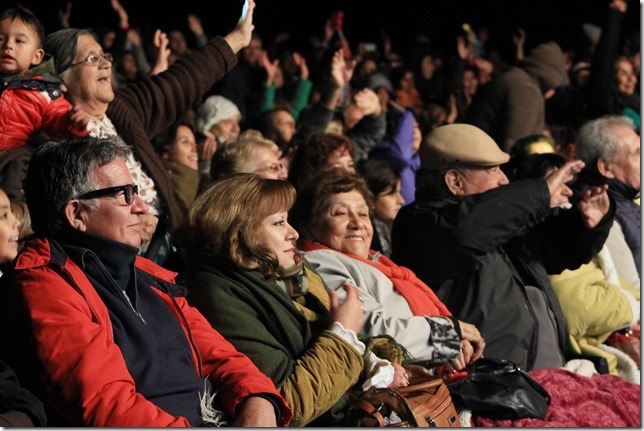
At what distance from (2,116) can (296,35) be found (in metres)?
7.39

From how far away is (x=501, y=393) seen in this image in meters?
4.43

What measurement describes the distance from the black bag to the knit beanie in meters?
3.62

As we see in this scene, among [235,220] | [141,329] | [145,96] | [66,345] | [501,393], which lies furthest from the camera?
[145,96]

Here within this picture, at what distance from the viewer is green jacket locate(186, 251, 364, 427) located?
3812 mm

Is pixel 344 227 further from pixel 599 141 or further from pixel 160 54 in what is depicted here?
pixel 599 141

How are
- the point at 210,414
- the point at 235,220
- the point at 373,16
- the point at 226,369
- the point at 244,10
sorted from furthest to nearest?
1. the point at 373,16
2. the point at 244,10
3. the point at 235,220
4. the point at 226,369
5. the point at 210,414

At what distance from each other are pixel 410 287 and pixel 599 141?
2.02 meters

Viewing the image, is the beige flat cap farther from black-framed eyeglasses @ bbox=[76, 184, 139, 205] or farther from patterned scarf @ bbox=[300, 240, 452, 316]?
black-framed eyeglasses @ bbox=[76, 184, 139, 205]

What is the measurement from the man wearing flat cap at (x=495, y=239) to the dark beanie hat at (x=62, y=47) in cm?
158

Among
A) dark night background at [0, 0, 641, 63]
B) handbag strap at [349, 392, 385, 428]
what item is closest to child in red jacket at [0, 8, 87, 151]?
handbag strap at [349, 392, 385, 428]

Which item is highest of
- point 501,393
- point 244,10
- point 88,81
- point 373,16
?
point 244,10

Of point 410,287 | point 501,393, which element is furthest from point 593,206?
point 501,393

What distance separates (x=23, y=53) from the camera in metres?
4.57

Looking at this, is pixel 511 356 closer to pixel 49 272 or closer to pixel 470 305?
pixel 470 305
